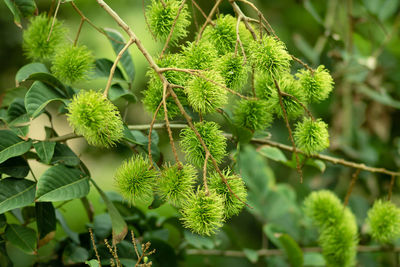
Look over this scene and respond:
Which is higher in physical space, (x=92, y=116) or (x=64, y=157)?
(x=92, y=116)

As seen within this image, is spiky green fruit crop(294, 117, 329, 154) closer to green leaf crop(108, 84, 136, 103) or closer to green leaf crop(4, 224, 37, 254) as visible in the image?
green leaf crop(108, 84, 136, 103)

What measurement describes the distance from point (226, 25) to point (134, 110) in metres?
1.46

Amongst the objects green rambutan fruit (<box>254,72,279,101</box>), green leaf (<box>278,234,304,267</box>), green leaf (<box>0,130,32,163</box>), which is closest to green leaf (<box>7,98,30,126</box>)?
green leaf (<box>0,130,32,163</box>)

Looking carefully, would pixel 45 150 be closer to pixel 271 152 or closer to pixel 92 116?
pixel 92 116

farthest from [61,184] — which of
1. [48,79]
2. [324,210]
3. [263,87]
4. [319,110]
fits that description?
[319,110]

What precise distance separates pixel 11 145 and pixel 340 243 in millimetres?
769

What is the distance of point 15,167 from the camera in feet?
2.95

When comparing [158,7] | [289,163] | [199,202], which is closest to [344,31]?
[289,163]

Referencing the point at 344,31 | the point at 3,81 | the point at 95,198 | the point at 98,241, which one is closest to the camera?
the point at 98,241

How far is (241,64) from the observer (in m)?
0.77

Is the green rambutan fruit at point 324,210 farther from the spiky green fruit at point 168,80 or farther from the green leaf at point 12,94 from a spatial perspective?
the green leaf at point 12,94

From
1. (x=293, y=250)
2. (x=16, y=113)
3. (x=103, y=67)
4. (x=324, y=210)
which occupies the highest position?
(x=103, y=67)

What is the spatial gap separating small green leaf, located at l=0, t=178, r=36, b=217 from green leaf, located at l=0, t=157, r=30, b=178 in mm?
16

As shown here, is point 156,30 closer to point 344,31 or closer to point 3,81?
point 344,31
